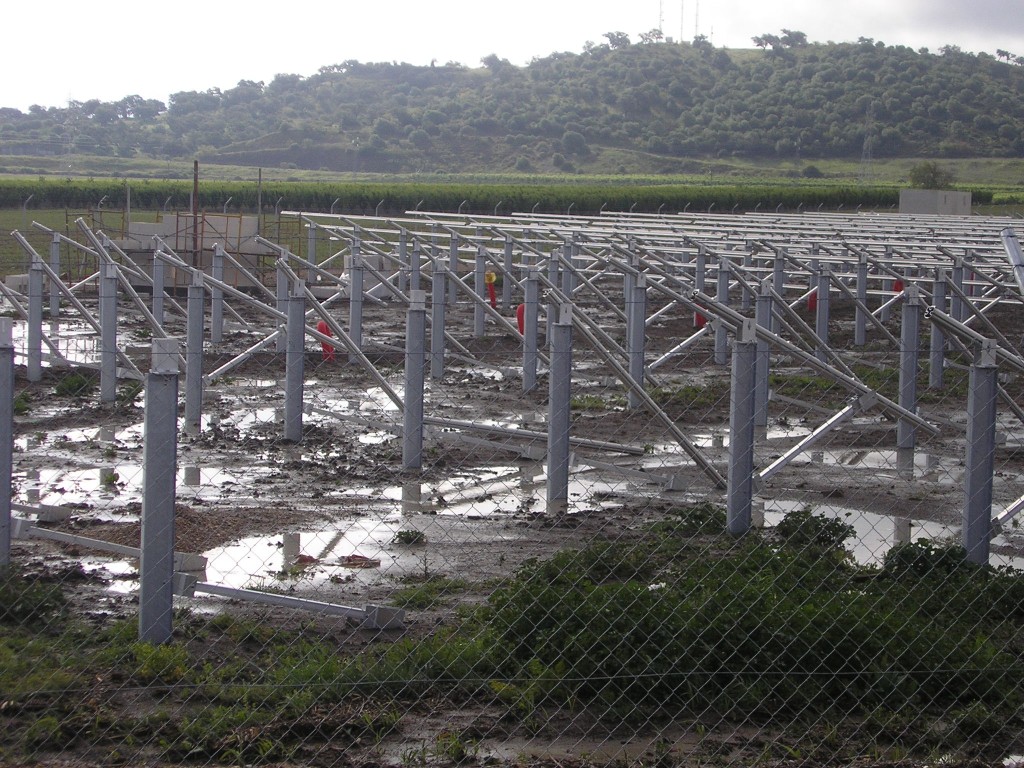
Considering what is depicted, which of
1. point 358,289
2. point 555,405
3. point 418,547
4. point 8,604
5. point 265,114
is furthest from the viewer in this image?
point 265,114

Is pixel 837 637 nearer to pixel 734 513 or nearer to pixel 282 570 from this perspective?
pixel 734 513

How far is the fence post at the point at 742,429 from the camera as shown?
7320mm

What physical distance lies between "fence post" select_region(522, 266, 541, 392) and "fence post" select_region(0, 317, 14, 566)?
5.04 m

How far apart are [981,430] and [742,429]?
140cm

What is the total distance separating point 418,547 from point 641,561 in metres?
1.70

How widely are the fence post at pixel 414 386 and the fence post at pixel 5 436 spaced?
4.08 metres

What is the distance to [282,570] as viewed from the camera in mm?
7332

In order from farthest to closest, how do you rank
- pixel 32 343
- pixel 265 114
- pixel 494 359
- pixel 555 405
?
pixel 265 114 < pixel 494 359 < pixel 32 343 < pixel 555 405

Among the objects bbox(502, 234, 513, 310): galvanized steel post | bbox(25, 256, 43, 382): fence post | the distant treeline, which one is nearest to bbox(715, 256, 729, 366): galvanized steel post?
bbox(502, 234, 513, 310): galvanized steel post

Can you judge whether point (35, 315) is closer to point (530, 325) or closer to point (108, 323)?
point (108, 323)

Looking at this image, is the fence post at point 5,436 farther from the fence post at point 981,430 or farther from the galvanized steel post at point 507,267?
the galvanized steel post at point 507,267

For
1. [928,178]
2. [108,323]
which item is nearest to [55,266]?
[108,323]

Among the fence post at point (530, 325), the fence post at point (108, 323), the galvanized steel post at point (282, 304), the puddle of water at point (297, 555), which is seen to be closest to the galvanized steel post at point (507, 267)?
the galvanized steel post at point (282, 304)

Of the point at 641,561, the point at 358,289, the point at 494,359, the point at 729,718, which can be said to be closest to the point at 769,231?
the point at 494,359
